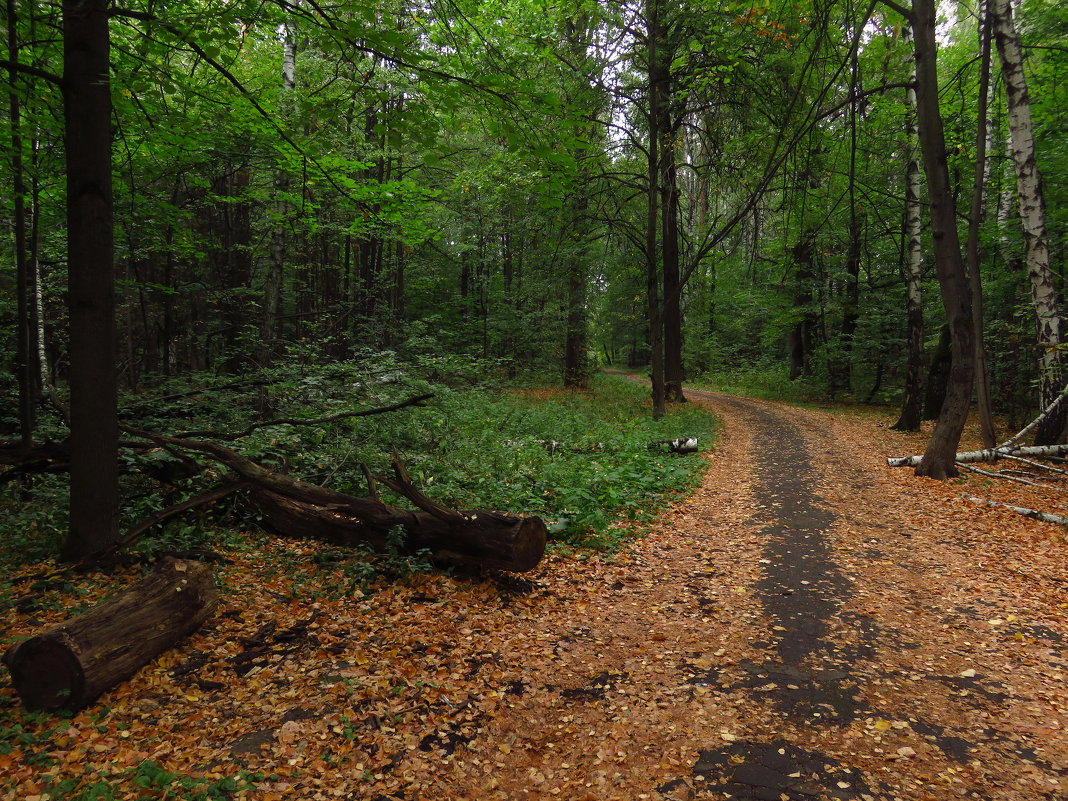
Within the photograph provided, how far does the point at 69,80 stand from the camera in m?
4.01

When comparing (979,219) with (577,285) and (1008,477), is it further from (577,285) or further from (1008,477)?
(577,285)

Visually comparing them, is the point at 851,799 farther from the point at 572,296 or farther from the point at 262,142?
the point at 572,296

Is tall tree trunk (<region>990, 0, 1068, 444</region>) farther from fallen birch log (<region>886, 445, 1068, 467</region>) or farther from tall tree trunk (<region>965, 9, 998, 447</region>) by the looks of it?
fallen birch log (<region>886, 445, 1068, 467</region>)

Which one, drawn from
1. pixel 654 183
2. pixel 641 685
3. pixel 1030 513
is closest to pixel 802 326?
pixel 654 183

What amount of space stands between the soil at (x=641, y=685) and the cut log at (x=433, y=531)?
35cm

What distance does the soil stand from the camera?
294 centimetres

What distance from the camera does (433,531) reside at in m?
5.43

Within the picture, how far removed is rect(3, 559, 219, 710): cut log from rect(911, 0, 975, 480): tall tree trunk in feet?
36.4

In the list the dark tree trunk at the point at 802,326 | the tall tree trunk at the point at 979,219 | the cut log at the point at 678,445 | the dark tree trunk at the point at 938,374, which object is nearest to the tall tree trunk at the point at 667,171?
the cut log at the point at 678,445

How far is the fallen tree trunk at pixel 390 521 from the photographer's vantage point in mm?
5215

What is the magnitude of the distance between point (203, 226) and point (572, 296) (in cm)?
1385

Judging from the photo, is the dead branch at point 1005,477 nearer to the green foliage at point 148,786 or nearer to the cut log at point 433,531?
the cut log at point 433,531

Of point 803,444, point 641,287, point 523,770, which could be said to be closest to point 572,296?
point 641,287

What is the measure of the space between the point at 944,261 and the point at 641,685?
9312 mm
